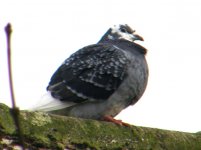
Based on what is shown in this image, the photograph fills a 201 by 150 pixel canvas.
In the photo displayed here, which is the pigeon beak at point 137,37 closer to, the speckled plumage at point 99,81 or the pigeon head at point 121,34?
the pigeon head at point 121,34

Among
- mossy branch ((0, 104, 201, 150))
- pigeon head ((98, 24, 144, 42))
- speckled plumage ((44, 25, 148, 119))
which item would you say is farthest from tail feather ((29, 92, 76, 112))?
pigeon head ((98, 24, 144, 42))

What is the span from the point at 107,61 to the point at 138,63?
0.49 meters

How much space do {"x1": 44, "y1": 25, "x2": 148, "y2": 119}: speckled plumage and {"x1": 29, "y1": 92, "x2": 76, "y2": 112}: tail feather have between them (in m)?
0.06

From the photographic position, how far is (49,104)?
612 centimetres

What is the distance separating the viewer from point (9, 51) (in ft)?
3.53

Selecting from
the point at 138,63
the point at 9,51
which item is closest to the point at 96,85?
the point at 138,63

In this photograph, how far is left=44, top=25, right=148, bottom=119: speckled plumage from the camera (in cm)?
644

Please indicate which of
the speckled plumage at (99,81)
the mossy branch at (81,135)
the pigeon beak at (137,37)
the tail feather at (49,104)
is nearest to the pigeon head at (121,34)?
the pigeon beak at (137,37)

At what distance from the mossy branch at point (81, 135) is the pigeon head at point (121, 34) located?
4.32 metres

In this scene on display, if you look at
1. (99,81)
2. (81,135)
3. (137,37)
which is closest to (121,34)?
(137,37)

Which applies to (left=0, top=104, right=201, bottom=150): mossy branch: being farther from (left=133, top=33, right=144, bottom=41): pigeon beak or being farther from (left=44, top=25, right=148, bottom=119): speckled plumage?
(left=133, top=33, right=144, bottom=41): pigeon beak

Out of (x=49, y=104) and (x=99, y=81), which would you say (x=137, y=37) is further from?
(x=49, y=104)

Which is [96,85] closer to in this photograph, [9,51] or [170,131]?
[170,131]

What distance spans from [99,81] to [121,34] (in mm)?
2056
